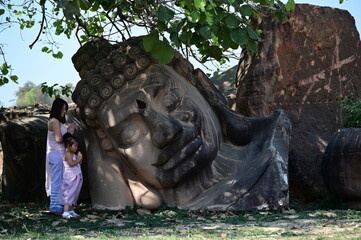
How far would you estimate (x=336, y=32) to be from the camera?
11180 mm

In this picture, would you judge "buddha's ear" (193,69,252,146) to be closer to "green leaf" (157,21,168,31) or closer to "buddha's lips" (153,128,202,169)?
"buddha's lips" (153,128,202,169)

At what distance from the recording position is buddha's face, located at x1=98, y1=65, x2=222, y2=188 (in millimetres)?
8570

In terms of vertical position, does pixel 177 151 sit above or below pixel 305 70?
below

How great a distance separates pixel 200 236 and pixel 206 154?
2848 mm

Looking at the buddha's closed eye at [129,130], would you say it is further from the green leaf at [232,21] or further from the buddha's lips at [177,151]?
the green leaf at [232,21]

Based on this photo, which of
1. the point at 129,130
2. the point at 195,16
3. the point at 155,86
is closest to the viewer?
the point at 195,16

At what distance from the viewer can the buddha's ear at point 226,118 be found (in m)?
9.33

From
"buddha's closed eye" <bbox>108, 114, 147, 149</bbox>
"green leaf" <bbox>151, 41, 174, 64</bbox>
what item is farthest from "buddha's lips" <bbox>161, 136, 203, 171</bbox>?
"green leaf" <bbox>151, 41, 174, 64</bbox>

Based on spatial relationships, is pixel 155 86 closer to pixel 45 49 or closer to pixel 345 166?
pixel 345 166

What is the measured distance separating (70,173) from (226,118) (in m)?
2.20

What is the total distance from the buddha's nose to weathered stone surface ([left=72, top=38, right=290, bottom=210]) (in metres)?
0.01

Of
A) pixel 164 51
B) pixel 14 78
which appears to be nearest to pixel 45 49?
pixel 14 78

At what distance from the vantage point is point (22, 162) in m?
10.3

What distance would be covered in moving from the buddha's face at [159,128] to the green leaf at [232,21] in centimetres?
179
